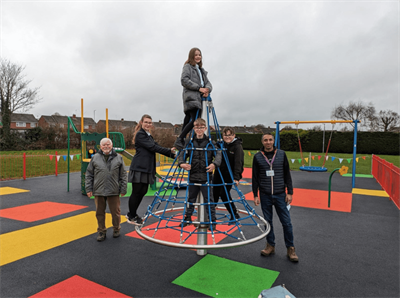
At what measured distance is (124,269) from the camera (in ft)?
12.2

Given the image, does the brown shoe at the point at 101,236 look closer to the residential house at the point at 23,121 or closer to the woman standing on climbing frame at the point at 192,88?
the woman standing on climbing frame at the point at 192,88

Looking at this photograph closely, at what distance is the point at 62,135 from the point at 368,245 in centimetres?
3122

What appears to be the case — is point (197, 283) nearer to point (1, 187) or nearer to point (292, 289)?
point (292, 289)

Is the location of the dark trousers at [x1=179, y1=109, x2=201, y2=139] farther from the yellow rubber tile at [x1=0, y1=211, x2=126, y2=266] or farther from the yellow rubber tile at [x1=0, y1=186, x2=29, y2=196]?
the yellow rubber tile at [x1=0, y1=186, x2=29, y2=196]

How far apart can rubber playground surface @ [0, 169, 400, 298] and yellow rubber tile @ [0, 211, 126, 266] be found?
2 centimetres

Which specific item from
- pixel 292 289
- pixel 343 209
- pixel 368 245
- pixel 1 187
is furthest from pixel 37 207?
pixel 343 209

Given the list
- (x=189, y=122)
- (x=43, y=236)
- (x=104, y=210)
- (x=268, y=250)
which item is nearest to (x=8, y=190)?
(x=43, y=236)

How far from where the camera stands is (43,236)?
5.04 m

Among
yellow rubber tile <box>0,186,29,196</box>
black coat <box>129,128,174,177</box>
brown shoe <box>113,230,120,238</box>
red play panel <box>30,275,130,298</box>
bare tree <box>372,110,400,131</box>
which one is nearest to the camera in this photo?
red play panel <box>30,275,130,298</box>

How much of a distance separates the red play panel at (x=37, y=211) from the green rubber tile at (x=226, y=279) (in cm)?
445

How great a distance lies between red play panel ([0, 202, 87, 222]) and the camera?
20.7 ft

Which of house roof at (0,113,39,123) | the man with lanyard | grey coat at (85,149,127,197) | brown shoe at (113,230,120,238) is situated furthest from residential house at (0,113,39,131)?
the man with lanyard

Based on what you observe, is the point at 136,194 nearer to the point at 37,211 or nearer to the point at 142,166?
the point at 142,166

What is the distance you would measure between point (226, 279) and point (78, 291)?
1801mm
